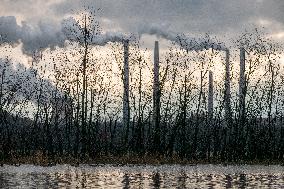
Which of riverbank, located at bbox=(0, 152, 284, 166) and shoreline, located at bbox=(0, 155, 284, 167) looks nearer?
shoreline, located at bbox=(0, 155, 284, 167)

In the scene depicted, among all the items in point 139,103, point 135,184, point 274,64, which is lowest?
point 135,184

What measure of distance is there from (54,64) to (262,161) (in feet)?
56.5

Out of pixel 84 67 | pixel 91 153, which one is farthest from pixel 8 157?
pixel 84 67

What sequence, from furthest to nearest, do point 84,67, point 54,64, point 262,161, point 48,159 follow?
point 54,64, point 84,67, point 262,161, point 48,159

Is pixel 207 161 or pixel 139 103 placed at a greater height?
pixel 139 103

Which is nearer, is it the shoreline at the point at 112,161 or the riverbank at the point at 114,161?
the shoreline at the point at 112,161

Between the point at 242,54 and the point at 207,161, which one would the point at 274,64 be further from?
the point at 207,161

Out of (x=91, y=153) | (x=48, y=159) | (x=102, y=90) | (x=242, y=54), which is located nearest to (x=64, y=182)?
(x=48, y=159)

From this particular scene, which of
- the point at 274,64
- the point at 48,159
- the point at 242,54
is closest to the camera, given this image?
the point at 48,159

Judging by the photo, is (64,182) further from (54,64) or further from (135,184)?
(54,64)

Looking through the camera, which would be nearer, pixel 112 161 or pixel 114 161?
pixel 114 161

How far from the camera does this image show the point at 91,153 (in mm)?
32188

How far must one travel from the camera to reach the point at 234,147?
32938 mm

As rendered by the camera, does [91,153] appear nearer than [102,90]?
Yes
